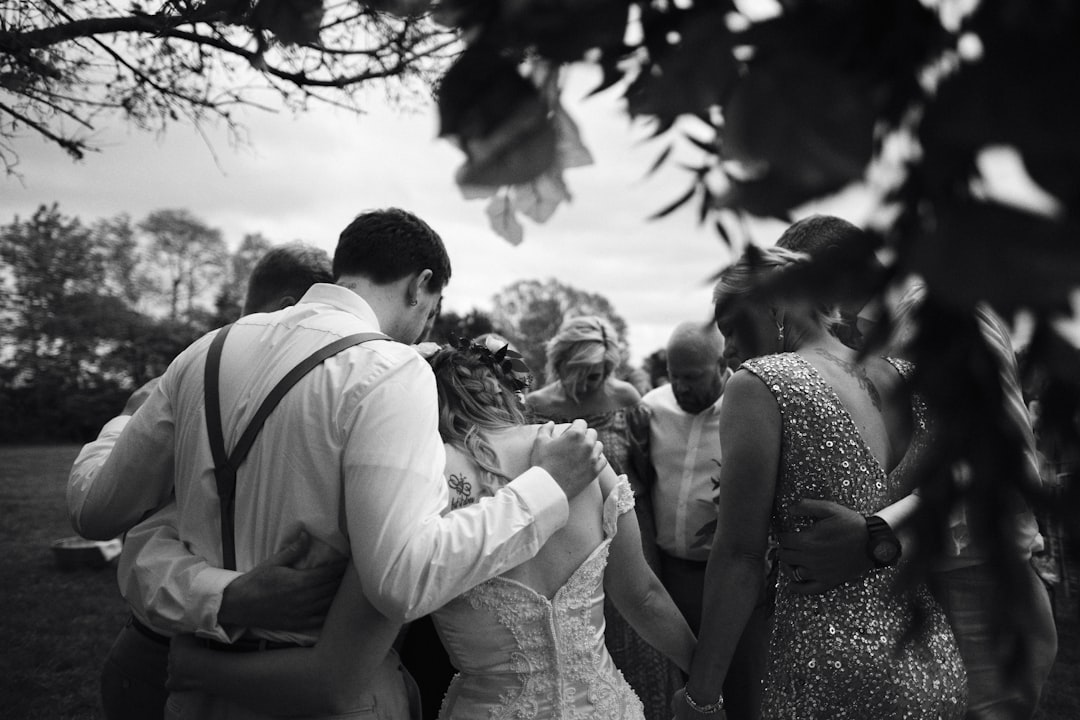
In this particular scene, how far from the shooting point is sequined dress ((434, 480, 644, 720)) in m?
2.21

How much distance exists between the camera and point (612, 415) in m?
4.59

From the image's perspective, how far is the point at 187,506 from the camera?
201 cm

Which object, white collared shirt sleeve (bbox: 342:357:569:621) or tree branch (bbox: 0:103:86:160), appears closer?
white collared shirt sleeve (bbox: 342:357:569:621)

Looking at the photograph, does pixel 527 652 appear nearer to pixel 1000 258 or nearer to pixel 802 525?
pixel 802 525

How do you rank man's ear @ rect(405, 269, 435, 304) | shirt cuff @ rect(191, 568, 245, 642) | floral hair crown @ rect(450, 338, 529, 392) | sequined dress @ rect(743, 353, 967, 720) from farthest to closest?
floral hair crown @ rect(450, 338, 529, 392) → man's ear @ rect(405, 269, 435, 304) → sequined dress @ rect(743, 353, 967, 720) → shirt cuff @ rect(191, 568, 245, 642)

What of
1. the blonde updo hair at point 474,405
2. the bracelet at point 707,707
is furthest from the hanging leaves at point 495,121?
the bracelet at point 707,707

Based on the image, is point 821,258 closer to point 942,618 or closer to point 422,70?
point 942,618

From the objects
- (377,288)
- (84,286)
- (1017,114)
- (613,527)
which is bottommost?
(84,286)

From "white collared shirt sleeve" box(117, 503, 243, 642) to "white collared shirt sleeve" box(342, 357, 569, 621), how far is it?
1.35ft

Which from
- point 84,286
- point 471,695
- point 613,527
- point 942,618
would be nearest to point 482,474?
point 613,527

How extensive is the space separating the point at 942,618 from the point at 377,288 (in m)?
1.99

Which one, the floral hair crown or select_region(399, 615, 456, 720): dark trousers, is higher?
the floral hair crown

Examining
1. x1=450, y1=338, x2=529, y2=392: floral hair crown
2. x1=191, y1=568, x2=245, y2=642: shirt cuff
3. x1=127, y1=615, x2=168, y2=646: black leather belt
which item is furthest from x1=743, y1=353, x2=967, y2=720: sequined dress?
x1=127, y1=615, x2=168, y2=646: black leather belt

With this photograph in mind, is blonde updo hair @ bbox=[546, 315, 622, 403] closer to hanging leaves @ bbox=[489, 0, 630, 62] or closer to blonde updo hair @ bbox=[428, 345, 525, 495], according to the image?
blonde updo hair @ bbox=[428, 345, 525, 495]
